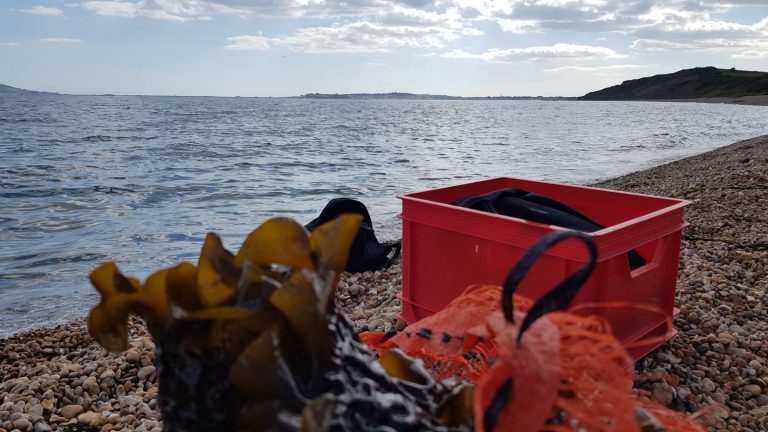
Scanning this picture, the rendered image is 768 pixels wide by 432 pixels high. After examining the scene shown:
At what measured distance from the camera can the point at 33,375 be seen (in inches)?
157

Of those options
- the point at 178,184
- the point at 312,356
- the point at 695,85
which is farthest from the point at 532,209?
the point at 695,85

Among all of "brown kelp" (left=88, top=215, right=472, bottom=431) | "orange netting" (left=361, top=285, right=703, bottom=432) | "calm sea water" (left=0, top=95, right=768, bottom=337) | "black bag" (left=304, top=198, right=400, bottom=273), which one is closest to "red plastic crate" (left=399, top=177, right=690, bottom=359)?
"orange netting" (left=361, top=285, right=703, bottom=432)

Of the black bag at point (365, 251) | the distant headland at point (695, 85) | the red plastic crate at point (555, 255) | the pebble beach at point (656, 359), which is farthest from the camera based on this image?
the distant headland at point (695, 85)

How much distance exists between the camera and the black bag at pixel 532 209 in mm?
3266

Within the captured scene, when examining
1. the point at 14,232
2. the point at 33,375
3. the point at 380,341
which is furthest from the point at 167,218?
the point at 380,341

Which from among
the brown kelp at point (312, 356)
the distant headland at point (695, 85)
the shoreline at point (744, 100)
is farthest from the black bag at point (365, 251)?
the distant headland at point (695, 85)

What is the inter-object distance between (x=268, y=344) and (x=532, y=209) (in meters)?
2.64

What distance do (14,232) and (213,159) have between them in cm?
1061

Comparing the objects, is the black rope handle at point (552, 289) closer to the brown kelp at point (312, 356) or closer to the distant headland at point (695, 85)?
the brown kelp at point (312, 356)

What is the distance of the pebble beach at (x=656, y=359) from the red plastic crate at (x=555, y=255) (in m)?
0.31

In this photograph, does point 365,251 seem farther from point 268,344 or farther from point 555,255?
point 268,344

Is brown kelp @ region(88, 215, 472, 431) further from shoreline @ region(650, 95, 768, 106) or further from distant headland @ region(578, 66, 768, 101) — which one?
distant headland @ region(578, 66, 768, 101)

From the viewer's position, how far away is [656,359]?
341 centimetres

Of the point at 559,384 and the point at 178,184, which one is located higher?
the point at 559,384
